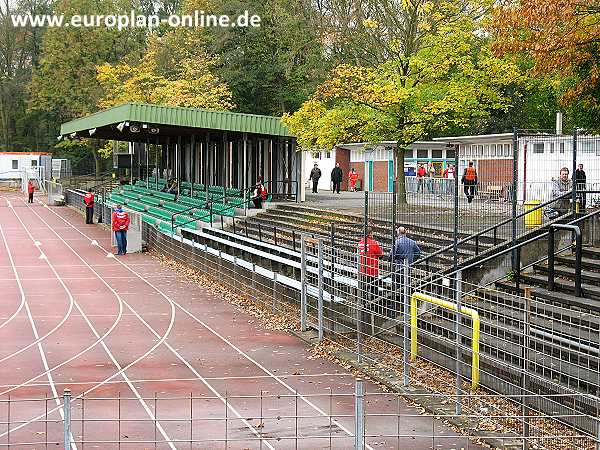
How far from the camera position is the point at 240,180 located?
4716 centimetres

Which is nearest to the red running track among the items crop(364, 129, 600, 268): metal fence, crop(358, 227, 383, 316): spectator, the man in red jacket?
crop(358, 227, 383, 316): spectator

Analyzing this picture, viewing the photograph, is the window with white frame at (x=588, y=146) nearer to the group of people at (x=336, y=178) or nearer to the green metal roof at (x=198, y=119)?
the green metal roof at (x=198, y=119)

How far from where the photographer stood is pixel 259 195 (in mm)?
41438

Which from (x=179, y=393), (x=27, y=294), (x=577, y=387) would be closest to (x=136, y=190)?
(x=27, y=294)

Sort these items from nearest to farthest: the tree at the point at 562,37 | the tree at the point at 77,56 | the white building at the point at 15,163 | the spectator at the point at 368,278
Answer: the spectator at the point at 368,278 < the tree at the point at 562,37 < the tree at the point at 77,56 < the white building at the point at 15,163

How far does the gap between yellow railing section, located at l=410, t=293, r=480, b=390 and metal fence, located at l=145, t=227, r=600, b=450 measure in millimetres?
17

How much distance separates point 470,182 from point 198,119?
901 inches

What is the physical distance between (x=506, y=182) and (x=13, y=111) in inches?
3426

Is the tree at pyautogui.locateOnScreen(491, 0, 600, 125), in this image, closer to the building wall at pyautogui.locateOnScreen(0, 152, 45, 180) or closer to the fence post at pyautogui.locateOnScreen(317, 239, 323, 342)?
the fence post at pyautogui.locateOnScreen(317, 239, 323, 342)

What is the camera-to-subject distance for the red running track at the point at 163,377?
11422 millimetres

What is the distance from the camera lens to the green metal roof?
40.8 m

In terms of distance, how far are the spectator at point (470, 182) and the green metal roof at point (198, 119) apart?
2097 centimetres

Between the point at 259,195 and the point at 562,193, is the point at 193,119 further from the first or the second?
the point at 562,193

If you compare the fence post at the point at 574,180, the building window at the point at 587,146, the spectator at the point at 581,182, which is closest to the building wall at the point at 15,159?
the building window at the point at 587,146
